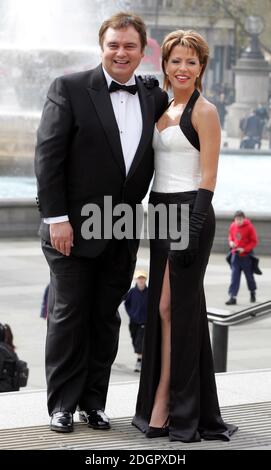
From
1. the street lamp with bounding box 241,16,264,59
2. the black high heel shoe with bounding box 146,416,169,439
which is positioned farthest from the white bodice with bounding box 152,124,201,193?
the street lamp with bounding box 241,16,264,59

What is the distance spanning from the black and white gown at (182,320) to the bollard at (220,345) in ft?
12.1

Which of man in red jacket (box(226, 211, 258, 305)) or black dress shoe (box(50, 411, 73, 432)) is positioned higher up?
black dress shoe (box(50, 411, 73, 432))

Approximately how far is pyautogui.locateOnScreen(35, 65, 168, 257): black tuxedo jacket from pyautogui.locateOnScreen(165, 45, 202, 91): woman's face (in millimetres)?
200

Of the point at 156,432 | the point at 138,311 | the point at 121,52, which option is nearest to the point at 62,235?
the point at 121,52

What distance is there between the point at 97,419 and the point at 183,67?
1.62 metres

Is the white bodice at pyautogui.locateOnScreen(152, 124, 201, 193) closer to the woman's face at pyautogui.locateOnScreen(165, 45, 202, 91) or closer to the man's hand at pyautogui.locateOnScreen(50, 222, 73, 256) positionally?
the woman's face at pyautogui.locateOnScreen(165, 45, 202, 91)

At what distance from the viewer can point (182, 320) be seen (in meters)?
5.63

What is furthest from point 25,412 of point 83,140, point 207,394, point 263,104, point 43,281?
point 263,104

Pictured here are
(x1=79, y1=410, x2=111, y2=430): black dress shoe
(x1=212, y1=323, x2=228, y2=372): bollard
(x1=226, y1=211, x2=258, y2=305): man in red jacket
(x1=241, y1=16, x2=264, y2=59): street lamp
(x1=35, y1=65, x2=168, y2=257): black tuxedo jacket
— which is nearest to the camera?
(x1=35, y1=65, x2=168, y2=257): black tuxedo jacket

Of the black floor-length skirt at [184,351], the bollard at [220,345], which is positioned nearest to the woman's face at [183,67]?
the black floor-length skirt at [184,351]

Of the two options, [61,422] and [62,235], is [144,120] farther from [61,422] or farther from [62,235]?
[61,422]

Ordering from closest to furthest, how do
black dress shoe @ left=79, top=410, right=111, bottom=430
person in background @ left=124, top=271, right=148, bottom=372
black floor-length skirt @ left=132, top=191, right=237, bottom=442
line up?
1. black floor-length skirt @ left=132, top=191, right=237, bottom=442
2. black dress shoe @ left=79, top=410, right=111, bottom=430
3. person in background @ left=124, top=271, right=148, bottom=372

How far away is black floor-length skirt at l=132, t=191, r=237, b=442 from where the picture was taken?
5590 millimetres

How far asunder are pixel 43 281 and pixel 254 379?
35.2 ft
